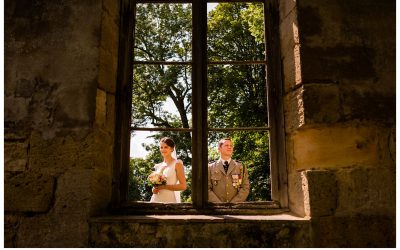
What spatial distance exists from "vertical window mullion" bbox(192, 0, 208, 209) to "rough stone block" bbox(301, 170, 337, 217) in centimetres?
63

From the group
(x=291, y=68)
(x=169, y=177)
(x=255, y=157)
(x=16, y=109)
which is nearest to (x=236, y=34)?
(x=255, y=157)

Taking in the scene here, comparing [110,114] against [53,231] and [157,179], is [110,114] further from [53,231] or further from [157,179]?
[157,179]

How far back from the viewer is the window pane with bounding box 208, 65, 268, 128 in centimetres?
782

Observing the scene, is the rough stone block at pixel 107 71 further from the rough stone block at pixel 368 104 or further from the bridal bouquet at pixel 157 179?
the rough stone block at pixel 368 104

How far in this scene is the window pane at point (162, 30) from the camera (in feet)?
15.8

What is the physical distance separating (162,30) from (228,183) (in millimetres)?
2925

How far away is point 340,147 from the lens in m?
2.01

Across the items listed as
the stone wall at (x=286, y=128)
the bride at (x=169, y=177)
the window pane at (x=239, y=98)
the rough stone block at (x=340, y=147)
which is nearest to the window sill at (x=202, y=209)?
the stone wall at (x=286, y=128)

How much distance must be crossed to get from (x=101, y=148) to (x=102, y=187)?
23 centimetres

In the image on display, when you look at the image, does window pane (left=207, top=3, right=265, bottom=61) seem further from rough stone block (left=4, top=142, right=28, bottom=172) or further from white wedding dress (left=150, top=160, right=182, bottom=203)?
rough stone block (left=4, top=142, right=28, bottom=172)

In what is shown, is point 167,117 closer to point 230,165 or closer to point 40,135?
point 230,165

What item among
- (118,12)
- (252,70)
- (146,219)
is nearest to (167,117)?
(252,70)

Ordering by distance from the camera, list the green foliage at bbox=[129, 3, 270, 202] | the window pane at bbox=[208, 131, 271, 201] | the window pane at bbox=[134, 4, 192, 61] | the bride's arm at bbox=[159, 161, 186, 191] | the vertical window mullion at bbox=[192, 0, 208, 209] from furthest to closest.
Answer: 1. the window pane at bbox=[208, 131, 271, 201]
2. the green foliage at bbox=[129, 3, 270, 202]
3. the window pane at bbox=[134, 4, 192, 61]
4. the bride's arm at bbox=[159, 161, 186, 191]
5. the vertical window mullion at bbox=[192, 0, 208, 209]

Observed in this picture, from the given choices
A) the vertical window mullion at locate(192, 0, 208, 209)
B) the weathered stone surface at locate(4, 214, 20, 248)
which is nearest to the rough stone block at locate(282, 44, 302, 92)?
the vertical window mullion at locate(192, 0, 208, 209)
